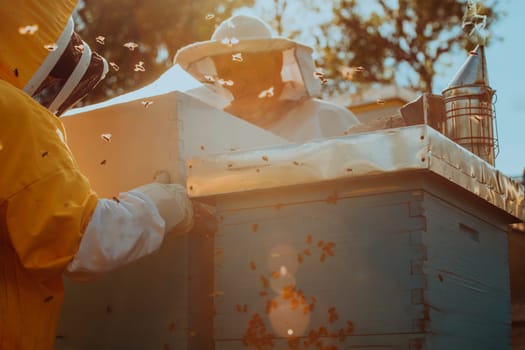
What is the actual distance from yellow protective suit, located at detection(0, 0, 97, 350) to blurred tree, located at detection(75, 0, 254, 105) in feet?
35.1

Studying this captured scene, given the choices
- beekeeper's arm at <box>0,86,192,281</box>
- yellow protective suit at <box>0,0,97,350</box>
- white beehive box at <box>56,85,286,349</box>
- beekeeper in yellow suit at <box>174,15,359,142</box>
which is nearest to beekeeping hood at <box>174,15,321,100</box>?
beekeeper in yellow suit at <box>174,15,359,142</box>

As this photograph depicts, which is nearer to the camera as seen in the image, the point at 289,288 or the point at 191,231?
the point at 289,288

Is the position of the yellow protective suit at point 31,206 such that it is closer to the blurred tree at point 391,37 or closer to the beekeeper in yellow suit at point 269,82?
the beekeeper in yellow suit at point 269,82

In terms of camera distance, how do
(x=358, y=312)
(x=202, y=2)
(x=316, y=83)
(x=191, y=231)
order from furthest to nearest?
1. (x=202, y=2)
2. (x=316, y=83)
3. (x=191, y=231)
4. (x=358, y=312)

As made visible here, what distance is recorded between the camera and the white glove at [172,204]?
2154 millimetres


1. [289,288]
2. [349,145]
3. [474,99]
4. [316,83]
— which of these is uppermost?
[316,83]

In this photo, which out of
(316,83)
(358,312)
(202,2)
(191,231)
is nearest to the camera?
(358,312)

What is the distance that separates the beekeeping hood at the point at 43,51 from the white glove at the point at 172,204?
16.4 inches

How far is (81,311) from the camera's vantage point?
8.23 feet

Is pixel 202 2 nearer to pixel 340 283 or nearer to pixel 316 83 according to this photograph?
pixel 316 83

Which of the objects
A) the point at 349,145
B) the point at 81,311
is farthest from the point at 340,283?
the point at 81,311

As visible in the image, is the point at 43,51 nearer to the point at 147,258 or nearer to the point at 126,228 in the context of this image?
the point at 126,228

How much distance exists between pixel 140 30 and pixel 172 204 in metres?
11.5

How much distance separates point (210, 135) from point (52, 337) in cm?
84
